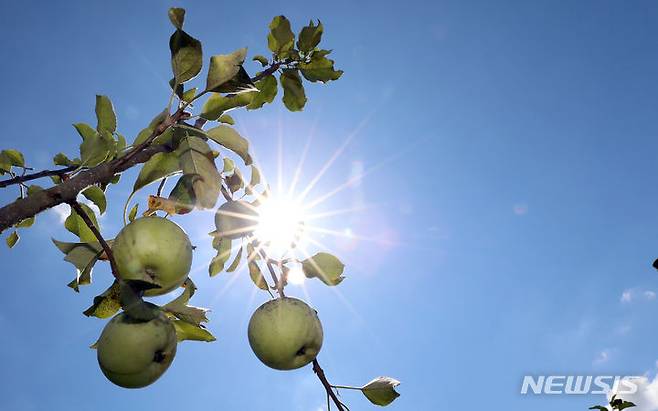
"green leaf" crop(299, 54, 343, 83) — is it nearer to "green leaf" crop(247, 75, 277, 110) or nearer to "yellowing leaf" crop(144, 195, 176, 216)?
"green leaf" crop(247, 75, 277, 110)

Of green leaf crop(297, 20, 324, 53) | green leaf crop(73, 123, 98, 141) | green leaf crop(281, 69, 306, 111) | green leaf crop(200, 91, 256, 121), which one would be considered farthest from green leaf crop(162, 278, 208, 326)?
green leaf crop(297, 20, 324, 53)

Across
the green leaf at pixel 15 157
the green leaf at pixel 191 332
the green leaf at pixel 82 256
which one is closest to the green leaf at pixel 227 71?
the green leaf at pixel 82 256

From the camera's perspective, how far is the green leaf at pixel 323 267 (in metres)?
2.91

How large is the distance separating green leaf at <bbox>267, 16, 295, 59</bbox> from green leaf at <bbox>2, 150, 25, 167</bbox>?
Result: 7.42ft

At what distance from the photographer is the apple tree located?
2.23 m

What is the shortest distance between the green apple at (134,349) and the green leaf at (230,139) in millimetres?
995

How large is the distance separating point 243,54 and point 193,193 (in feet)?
2.59

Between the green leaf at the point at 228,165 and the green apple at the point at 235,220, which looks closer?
the green apple at the point at 235,220

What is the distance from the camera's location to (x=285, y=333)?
8.65 ft

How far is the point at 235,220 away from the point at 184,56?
96 centimetres

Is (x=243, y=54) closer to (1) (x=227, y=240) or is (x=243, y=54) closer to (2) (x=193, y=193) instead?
(2) (x=193, y=193)

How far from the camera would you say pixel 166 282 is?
2.38 meters

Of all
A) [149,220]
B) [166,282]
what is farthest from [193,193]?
[166,282]

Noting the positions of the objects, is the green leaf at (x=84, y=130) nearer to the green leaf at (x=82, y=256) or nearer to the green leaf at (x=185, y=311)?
the green leaf at (x=82, y=256)
